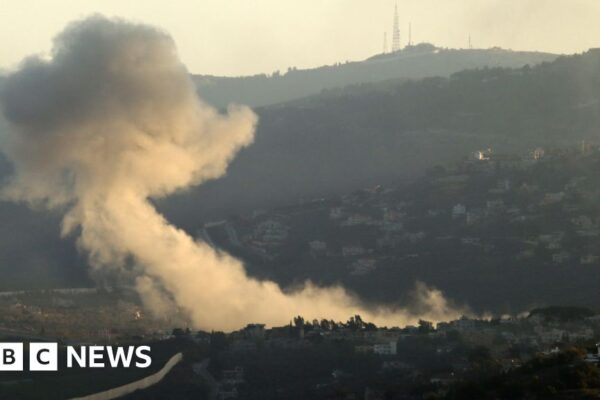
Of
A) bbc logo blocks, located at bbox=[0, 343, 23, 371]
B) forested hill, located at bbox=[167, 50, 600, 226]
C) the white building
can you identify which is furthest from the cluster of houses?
bbc logo blocks, located at bbox=[0, 343, 23, 371]

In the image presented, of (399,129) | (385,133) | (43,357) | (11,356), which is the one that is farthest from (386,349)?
(399,129)

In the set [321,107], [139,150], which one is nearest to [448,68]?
[321,107]

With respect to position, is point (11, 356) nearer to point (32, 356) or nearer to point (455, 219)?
point (32, 356)

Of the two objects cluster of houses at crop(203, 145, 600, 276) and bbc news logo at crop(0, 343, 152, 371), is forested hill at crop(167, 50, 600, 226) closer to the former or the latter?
cluster of houses at crop(203, 145, 600, 276)

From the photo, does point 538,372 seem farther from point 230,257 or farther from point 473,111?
point 473,111

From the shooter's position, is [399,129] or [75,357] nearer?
[75,357]

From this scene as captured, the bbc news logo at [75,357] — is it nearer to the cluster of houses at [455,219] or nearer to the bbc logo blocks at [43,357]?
the bbc logo blocks at [43,357]

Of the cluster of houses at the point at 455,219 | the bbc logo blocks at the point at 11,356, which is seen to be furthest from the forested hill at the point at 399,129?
the bbc logo blocks at the point at 11,356
